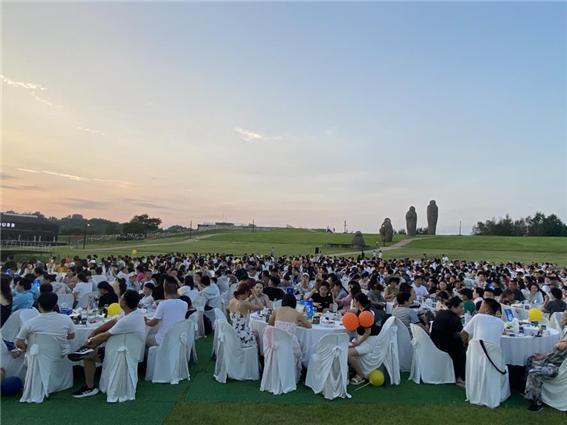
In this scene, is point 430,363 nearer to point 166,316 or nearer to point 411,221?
point 166,316

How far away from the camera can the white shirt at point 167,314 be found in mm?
7207

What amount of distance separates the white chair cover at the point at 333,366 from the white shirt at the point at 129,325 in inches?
107

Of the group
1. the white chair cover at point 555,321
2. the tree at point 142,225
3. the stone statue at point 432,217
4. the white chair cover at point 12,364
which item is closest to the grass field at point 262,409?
the white chair cover at point 12,364

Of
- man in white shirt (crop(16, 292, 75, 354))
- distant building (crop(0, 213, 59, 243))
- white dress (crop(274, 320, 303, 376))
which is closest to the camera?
man in white shirt (crop(16, 292, 75, 354))

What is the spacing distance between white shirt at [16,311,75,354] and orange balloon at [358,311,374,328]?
440 centimetres

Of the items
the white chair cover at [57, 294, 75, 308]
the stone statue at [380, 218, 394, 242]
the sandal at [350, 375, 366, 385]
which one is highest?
the stone statue at [380, 218, 394, 242]

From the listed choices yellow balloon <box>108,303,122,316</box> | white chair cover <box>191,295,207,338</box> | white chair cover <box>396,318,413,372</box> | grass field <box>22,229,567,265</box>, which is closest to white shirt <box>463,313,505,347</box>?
white chair cover <box>396,318,413,372</box>

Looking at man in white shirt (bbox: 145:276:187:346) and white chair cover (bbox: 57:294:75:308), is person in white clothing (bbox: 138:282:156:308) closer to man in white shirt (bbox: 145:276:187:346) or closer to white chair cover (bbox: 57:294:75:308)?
man in white shirt (bbox: 145:276:187:346)

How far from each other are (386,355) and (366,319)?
2.64 feet

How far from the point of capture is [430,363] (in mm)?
7199

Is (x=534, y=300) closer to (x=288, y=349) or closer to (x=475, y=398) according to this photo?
(x=475, y=398)

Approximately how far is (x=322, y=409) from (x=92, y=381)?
3.47 metres

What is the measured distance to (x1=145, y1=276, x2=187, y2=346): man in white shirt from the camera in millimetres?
7188

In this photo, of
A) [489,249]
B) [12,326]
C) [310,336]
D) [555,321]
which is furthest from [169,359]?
[489,249]
